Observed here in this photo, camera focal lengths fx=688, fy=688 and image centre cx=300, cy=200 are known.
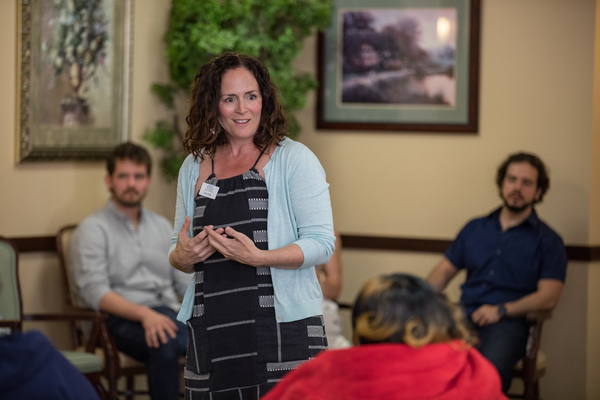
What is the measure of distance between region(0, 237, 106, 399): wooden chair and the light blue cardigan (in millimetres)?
1433

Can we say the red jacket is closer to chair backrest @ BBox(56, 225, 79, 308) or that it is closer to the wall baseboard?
chair backrest @ BBox(56, 225, 79, 308)

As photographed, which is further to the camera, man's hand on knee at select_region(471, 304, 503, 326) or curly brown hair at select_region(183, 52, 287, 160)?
man's hand on knee at select_region(471, 304, 503, 326)

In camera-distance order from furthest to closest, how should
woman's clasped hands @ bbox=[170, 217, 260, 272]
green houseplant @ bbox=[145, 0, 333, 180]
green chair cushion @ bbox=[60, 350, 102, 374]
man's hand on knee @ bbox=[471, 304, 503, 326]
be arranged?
green houseplant @ bbox=[145, 0, 333, 180] < man's hand on knee @ bbox=[471, 304, 503, 326] < green chair cushion @ bbox=[60, 350, 102, 374] < woman's clasped hands @ bbox=[170, 217, 260, 272]

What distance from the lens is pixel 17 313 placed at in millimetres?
3275

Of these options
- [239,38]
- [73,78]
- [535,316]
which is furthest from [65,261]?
[535,316]

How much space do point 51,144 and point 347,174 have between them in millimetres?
1901

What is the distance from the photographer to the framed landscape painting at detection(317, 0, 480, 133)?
14.3 ft

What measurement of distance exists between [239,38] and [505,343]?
221 centimetres

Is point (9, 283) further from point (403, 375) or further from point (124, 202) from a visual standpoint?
point (403, 375)

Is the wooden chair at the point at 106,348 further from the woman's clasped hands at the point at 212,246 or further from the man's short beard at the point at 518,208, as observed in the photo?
the man's short beard at the point at 518,208

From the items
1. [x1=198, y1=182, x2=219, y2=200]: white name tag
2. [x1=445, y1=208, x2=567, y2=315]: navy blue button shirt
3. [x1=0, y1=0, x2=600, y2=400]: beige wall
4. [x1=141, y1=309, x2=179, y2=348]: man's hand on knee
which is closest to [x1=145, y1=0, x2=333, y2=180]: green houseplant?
[x1=0, y1=0, x2=600, y2=400]: beige wall

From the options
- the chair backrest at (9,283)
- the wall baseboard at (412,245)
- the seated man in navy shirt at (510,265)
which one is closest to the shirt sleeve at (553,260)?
the seated man in navy shirt at (510,265)

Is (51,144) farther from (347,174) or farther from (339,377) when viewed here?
(339,377)

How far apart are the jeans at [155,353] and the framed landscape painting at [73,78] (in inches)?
39.3
